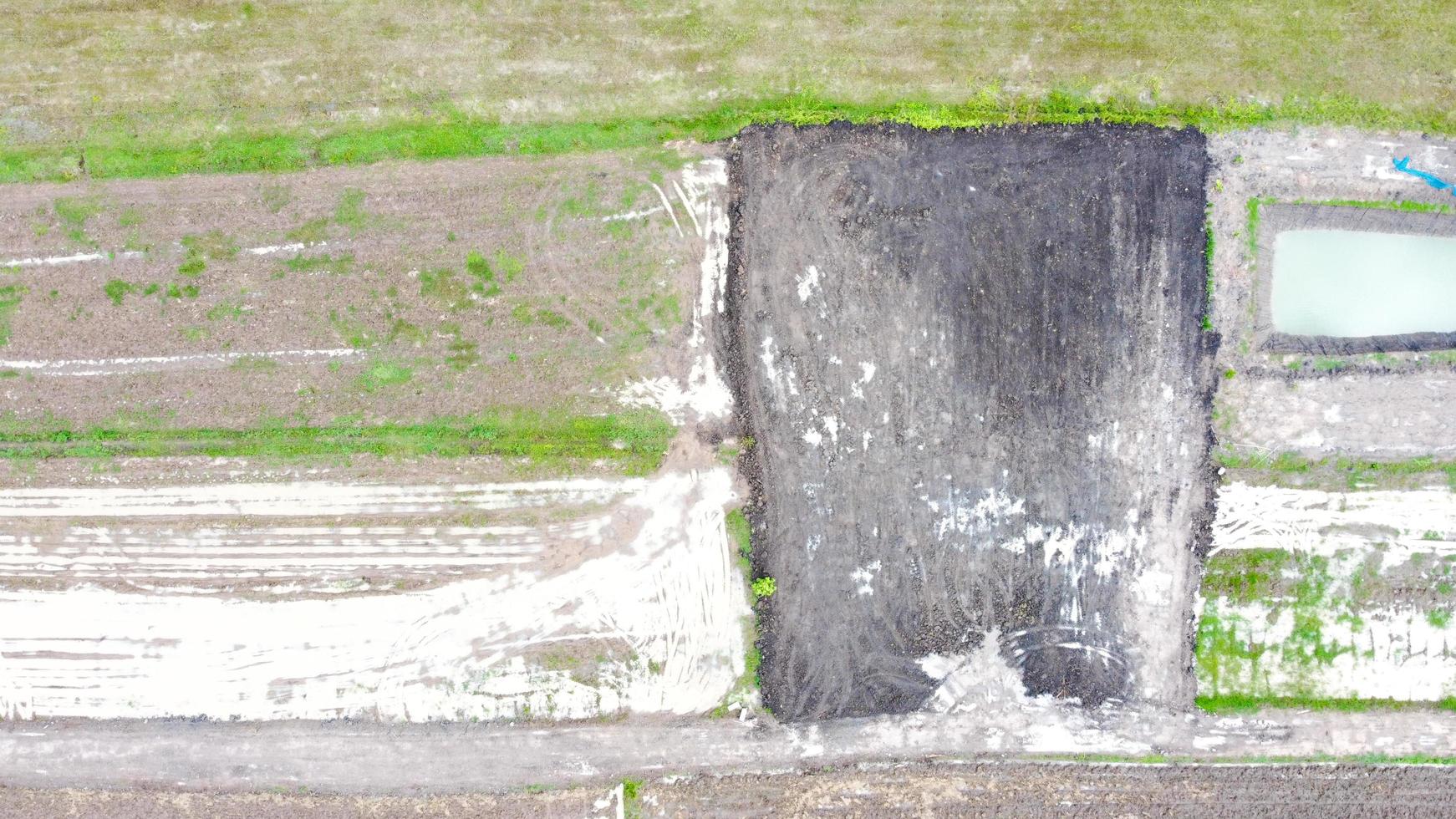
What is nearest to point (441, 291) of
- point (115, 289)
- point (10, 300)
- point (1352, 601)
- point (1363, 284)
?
point (115, 289)

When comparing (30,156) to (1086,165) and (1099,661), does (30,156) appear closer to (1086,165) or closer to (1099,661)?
(1086,165)

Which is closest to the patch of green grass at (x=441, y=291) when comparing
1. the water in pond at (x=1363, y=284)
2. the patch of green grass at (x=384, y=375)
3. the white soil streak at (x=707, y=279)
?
the patch of green grass at (x=384, y=375)

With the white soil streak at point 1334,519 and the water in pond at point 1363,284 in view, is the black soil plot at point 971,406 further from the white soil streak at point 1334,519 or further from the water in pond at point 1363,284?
the water in pond at point 1363,284

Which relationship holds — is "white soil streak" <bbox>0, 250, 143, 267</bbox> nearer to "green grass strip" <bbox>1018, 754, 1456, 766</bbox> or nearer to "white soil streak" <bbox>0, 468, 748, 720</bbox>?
"white soil streak" <bbox>0, 468, 748, 720</bbox>

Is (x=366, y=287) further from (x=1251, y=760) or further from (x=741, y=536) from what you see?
(x=1251, y=760)

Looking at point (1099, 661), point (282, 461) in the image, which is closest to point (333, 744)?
point (282, 461)
